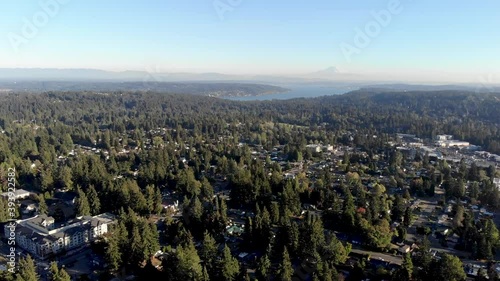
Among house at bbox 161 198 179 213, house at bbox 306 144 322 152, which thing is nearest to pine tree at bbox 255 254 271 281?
house at bbox 161 198 179 213

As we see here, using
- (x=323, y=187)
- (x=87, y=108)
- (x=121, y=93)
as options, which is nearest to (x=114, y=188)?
(x=323, y=187)

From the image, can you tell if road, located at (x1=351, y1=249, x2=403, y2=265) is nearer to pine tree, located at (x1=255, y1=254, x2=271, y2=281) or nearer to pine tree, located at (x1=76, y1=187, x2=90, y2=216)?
pine tree, located at (x1=255, y1=254, x2=271, y2=281)

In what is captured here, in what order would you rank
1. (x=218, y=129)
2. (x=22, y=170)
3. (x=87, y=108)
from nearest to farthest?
(x=22, y=170) < (x=218, y=129) < (x=87, y=108)

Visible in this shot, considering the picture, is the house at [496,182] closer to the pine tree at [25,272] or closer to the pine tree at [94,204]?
the pine tree at [94,204]

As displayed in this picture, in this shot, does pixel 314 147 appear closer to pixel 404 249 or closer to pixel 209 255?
pixel 404 249

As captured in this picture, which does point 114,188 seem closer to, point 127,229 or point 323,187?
point 127,229

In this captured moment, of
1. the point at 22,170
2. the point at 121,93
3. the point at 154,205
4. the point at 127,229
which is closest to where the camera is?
the point at 127,229

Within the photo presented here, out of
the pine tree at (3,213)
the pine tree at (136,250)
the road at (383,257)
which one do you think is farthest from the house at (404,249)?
the pine tree at (3,213)
